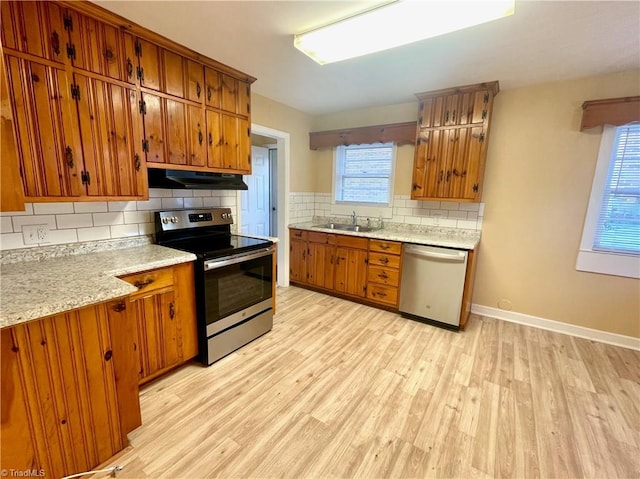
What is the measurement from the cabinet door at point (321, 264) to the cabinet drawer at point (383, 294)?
0.55 m

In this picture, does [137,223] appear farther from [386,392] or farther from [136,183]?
[386,392]

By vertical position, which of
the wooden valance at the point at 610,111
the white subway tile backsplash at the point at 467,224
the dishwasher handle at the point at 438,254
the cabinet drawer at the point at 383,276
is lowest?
the cabinet drawer at the point at 383,276

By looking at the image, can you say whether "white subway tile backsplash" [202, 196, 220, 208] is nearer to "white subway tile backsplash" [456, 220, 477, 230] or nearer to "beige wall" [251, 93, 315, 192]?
"beige wall" [251, 93, 315, 192]

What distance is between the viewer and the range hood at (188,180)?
2152 millimetres

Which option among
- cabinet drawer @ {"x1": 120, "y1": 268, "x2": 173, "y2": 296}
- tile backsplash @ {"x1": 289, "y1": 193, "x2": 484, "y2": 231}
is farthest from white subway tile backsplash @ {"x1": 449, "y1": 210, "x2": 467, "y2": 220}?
cabinet drawer @ {"x1": 120, "y1": 268, "x2": 173, "y2": 296}

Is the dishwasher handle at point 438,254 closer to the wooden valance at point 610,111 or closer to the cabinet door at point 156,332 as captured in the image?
the wooden valance at point 610,111

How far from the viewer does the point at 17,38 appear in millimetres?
1427

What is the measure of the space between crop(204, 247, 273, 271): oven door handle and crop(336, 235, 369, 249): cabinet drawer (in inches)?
45.4

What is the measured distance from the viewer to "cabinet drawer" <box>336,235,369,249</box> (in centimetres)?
332

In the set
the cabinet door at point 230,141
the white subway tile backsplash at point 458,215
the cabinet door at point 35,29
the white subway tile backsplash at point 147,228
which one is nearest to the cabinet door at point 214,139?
the cabinet door at point 230,141

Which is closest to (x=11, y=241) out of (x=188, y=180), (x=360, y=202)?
(x=188, y=180)

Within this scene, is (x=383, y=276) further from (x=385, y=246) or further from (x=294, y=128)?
(x=294, y=128)

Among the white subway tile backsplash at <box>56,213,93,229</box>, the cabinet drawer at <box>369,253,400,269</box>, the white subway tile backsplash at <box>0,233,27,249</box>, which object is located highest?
the white subway tile backsplash at <box>56,213,93,229</box>

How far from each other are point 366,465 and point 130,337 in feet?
4.74
